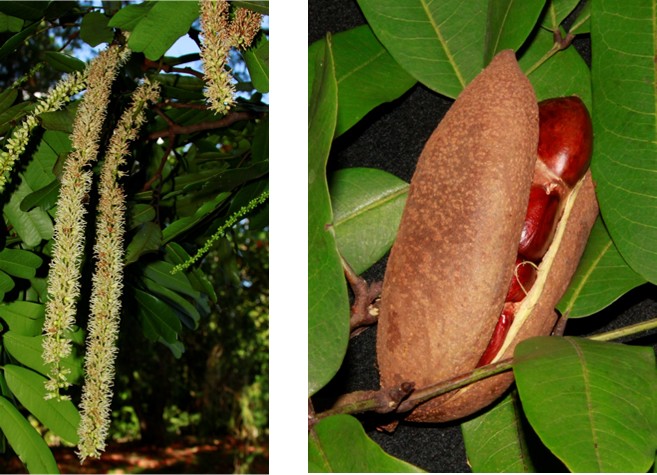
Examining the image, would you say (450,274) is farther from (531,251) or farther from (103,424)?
(103,424)

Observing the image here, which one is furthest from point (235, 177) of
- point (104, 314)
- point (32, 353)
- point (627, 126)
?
point (627, 126)

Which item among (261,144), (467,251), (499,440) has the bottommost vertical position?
(499,440)

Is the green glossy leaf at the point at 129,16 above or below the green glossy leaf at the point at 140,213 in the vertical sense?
above

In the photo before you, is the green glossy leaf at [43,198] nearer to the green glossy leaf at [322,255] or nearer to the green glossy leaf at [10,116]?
the green glossy leaf at [10,116]

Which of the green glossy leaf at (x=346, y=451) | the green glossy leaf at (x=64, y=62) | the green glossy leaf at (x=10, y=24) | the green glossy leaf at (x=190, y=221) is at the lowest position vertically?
the green glossy leaf at (x=346, y=451)

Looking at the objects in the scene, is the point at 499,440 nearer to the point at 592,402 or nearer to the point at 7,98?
the point at 592,402

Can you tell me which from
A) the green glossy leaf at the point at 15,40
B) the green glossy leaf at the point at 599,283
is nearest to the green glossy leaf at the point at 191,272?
the green glossy leaf at the point at 15,40
